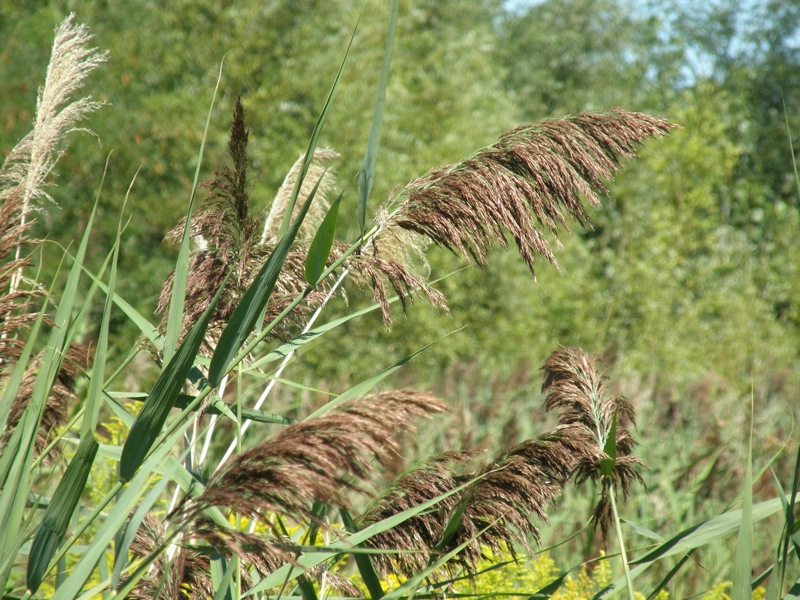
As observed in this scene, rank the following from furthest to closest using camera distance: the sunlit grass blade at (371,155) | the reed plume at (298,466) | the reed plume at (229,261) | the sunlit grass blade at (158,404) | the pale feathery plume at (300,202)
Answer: the pale feathery plume at (300,202)
the reed plume at (229,261)
the sunlit grass blade at (371,155)
the sunlit grass blade at (158,404)
the reed plume at (298,466)

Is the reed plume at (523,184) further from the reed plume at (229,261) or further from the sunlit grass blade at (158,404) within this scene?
the sunlit grass blade at (158,404)

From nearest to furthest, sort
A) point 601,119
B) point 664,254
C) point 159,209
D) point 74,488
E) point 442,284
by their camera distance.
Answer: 1. point 74,488
2. point 601,119
3. point 159,209
4. point 442,284
5. point 664,254

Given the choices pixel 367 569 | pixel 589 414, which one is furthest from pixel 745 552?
pixel 367 569

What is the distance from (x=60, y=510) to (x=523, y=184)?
1.06 m

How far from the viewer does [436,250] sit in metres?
10.2

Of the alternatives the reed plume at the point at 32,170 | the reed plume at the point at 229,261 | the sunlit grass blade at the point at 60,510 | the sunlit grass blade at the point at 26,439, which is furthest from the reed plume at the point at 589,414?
the reed plume at the point at 32,170

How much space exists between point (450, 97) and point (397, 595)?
11963mm

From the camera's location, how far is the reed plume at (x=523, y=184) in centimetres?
167

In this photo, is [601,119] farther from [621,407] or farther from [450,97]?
[450,97]

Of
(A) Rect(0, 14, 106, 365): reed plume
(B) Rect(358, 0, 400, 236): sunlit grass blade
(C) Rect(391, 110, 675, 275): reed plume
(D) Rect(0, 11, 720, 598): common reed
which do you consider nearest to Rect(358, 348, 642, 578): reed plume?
(D) Rect(0, 11, 720, 598): common reed

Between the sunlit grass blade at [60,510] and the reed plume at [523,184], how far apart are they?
0.77m

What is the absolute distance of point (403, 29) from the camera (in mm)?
13273

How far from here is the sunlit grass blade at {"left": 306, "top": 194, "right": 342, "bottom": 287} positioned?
139 cm

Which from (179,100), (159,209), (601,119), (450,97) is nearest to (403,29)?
(450,97)
